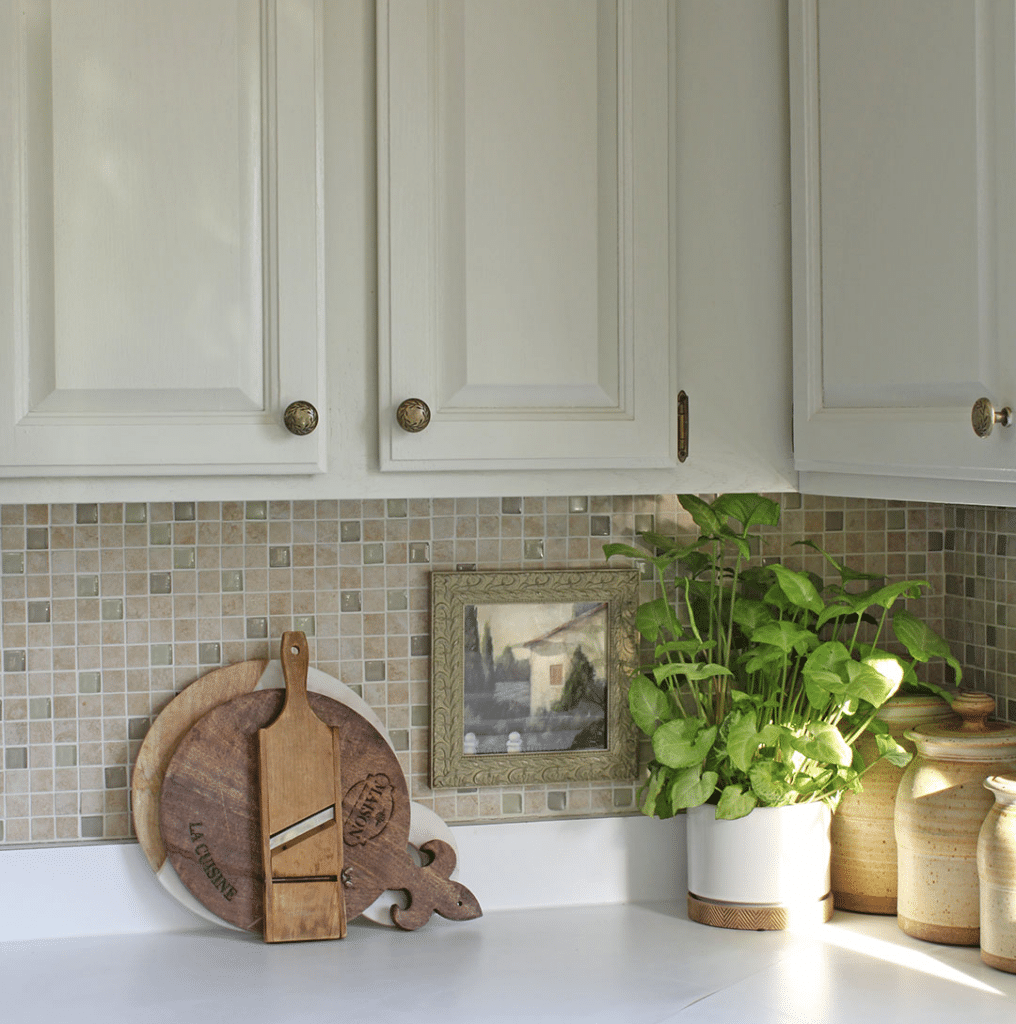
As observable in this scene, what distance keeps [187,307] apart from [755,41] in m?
0.69

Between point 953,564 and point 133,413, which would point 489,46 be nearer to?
point 133,413

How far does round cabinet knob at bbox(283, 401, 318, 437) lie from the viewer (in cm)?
116

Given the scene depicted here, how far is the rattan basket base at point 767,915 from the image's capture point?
143 cm

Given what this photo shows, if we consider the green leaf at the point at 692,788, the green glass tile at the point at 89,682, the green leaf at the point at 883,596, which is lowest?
the green leaf at the point at 692,788

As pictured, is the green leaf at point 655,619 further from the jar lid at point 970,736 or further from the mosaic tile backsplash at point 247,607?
the jar lid at point 970,736

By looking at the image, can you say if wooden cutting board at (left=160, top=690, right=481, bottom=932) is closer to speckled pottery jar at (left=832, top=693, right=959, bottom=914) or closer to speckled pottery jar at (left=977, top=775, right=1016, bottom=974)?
speckled pottery jar at (left=832, top=693, right=959, bottom=914)

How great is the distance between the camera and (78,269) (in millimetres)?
1133

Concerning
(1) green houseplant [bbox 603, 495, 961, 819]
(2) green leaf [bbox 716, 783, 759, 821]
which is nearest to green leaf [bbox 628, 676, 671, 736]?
(1) green houseplant [bbox 603, 495, 961, 819]

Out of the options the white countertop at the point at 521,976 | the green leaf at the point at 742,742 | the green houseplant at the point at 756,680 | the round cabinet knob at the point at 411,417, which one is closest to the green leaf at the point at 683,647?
the green houseplant at the point at 756,680

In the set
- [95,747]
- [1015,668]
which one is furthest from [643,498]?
A: [95,747]

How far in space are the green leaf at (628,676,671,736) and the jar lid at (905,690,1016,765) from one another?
0.29 meters

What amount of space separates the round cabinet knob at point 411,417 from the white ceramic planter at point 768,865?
0.62 m

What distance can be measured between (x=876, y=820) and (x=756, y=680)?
0.23 metres

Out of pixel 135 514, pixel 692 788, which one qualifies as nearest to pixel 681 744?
pixel 692 788
